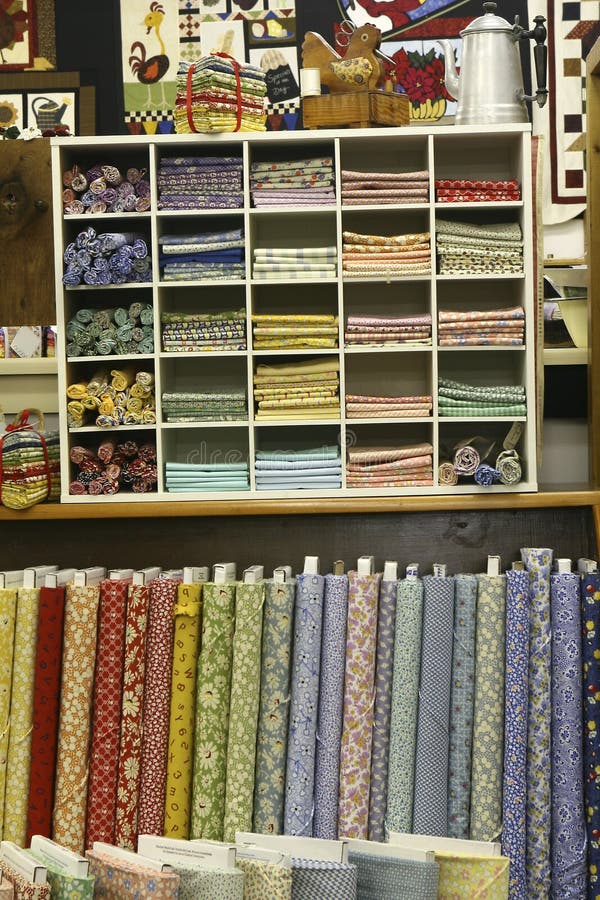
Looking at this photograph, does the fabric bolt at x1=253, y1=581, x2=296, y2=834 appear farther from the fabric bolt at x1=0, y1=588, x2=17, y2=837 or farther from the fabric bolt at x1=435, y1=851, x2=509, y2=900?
the fabric bolt at x1=0, y1=588, x2=17, y2=837

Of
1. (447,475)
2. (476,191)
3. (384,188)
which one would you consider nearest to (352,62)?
(384,188)

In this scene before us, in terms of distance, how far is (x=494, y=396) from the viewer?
234cm

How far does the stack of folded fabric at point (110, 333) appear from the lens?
7.79ft

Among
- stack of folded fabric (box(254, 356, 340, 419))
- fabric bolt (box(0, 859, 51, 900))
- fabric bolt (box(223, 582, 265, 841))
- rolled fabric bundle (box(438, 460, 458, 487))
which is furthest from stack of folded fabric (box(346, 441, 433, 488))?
fabric bolt (box(0, 859, 51, 900))

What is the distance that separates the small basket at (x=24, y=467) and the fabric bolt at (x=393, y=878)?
1026 mm

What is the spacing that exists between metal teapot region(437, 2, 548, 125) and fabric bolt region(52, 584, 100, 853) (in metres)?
1.36

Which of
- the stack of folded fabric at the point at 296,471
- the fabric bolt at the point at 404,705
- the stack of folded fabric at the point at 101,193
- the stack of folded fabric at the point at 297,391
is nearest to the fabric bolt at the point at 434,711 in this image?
the fabric bolt at the point at 404,705

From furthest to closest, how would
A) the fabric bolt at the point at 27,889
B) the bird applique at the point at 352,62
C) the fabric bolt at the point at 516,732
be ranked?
the bird applique at the point at 352,62
the fabric bolt at the point at 516,732
the fabric bolt at the point at 27,889

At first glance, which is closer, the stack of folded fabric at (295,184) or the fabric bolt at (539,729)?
the fabric bolt at (539,729)

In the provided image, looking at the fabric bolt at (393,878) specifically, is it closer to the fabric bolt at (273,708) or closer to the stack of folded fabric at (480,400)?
the fabric bolt at (273,708)

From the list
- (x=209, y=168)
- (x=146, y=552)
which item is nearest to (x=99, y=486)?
(x=146, y=552)

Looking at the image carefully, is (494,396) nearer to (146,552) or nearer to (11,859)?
(146,552)

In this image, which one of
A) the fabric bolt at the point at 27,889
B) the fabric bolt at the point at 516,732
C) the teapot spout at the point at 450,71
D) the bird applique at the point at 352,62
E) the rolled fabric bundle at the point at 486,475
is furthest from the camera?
the teapot spout at the point at 450,71

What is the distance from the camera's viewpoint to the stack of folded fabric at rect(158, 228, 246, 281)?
2.38 meters
